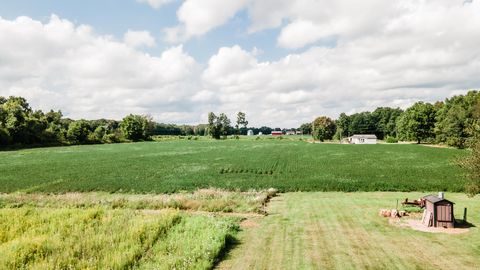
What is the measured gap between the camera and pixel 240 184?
1473 inches

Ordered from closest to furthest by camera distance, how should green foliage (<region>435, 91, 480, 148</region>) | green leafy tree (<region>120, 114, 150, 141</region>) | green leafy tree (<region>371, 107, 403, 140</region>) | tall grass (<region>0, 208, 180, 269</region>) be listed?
tall grass (<region>0, 208, 180, 269</region>), green foliage (<region>435, 91, 480, 148</region>), green leafy tree (<region>120, 114, 150, 141</region>), green leafy tree (<region>371, 107, 403, 140</region>)

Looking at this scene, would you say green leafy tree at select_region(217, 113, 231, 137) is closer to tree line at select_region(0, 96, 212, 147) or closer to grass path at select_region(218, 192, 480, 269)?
tree line at select_region(0, 96, 212, 147)

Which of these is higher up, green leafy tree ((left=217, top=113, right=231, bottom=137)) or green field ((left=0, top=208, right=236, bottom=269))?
green leafy tree ((left=217, top=113, right=231, bottom=137))

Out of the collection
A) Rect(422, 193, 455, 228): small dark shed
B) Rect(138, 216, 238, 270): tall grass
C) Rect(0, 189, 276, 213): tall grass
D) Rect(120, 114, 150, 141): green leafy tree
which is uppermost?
Rect(120, 114, 150, 141): green leafy tree

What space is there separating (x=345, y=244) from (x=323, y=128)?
145045 millimetres

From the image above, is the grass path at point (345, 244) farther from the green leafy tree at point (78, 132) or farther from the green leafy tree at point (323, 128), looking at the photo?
the green leafy tree at point (323, 128)

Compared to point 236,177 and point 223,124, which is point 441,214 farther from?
point 223,124

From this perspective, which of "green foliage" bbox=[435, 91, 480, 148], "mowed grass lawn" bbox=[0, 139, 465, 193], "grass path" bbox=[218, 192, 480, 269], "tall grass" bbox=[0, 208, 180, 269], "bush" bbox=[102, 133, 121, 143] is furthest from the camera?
"bush" bbox=[102, 133, 121, 143]

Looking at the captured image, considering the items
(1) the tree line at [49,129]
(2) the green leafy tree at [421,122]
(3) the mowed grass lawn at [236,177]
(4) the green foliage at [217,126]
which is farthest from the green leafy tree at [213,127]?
(3) the mowed grass lawn at [236,177]

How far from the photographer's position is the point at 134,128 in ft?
509

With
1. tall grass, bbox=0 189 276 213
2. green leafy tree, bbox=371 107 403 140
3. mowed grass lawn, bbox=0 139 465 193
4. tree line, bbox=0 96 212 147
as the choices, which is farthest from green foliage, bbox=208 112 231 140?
tall grass, bbox=0 189 276 213

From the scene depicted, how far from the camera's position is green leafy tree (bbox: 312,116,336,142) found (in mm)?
155663

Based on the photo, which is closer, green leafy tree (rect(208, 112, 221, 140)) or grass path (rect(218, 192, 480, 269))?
grass path (rect(218, 192, 480, 269))

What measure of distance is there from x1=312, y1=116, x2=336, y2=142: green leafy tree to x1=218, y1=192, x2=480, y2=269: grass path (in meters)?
132
